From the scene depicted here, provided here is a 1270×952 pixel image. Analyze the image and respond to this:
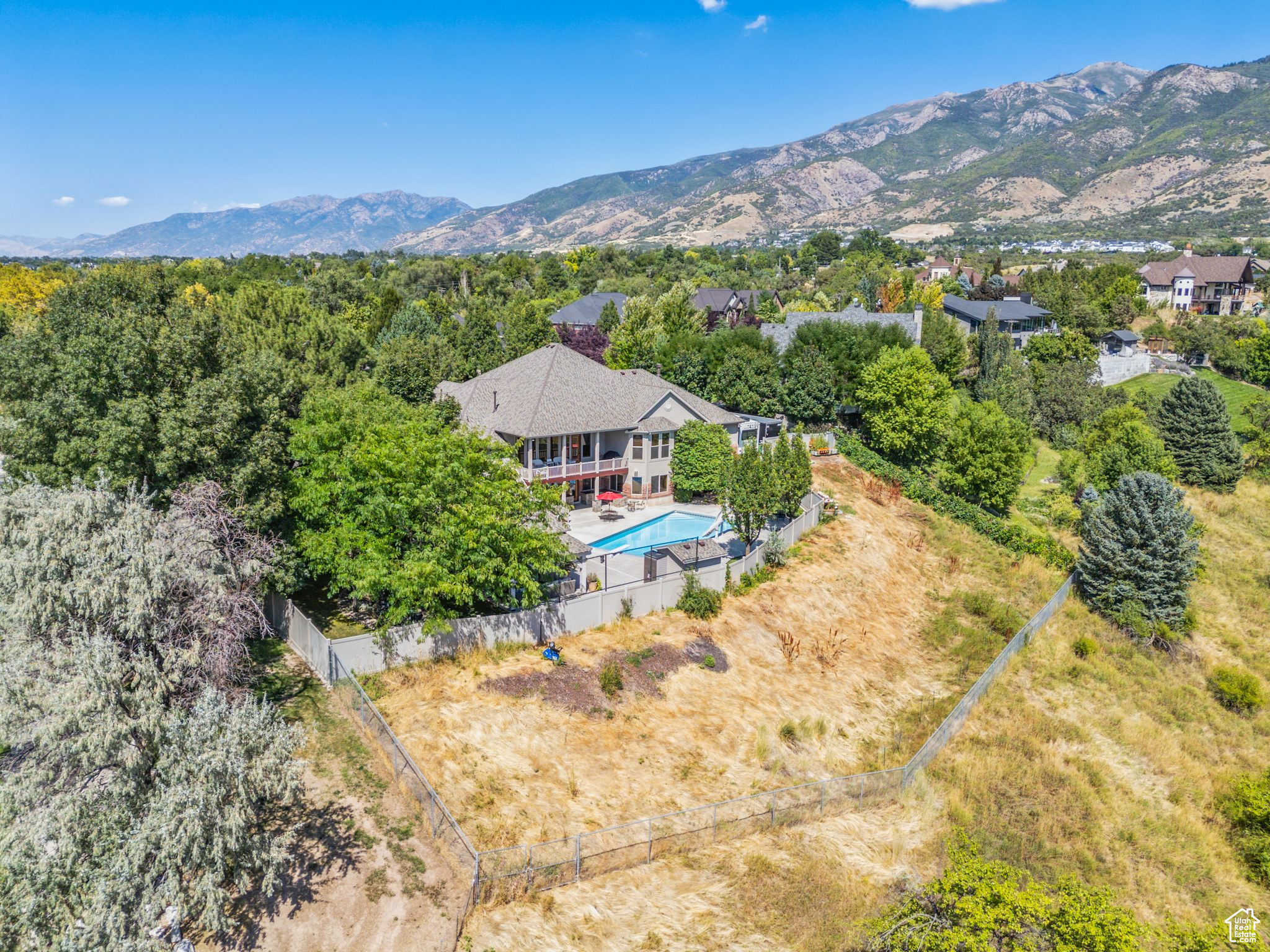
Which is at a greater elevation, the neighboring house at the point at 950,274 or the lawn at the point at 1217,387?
the neighboring house at the point at 950,274

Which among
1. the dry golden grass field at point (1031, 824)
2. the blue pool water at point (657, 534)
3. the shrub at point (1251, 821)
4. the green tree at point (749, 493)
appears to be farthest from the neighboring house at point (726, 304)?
the shrub at point (1251, 821)

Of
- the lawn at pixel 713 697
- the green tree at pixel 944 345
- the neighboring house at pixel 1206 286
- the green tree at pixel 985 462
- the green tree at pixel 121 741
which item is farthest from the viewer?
the neighboring house at pixel 1206 286

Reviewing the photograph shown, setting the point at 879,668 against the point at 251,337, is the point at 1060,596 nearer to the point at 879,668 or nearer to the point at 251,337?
the point at 879,668

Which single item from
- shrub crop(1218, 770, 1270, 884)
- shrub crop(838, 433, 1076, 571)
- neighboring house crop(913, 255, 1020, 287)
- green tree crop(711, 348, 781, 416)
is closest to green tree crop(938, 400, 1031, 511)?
shrub crop(838, 433, 1076, 571)

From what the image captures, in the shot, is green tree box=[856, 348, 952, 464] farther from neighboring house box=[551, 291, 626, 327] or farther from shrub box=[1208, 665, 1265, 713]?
neighboring house box=[551, 291, 626, 327]

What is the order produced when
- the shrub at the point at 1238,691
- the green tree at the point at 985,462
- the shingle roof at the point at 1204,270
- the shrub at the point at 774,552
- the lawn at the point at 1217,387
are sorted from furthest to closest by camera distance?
the shingle roof at the point at 1204,270 → the lawn at the point at 1217,387 → the green tree at the point at 985,462 → the shrub at the point at 774,552 → the shrub at the point at 1238,691

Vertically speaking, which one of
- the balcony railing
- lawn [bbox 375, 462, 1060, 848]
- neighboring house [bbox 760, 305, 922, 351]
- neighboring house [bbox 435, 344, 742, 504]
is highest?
neighboring house [bbox 760, 305, 922, 351]

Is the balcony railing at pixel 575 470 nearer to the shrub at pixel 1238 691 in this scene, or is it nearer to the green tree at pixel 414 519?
the green tree at pixel 414 519
